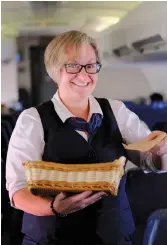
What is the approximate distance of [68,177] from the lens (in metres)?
1.06

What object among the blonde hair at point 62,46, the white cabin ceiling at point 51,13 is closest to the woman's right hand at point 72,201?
the blonde hair at point 62,46

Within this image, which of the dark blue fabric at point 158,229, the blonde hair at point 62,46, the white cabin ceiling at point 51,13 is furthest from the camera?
the white cabin ceiling at point 51,13

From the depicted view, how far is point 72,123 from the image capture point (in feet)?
3.73

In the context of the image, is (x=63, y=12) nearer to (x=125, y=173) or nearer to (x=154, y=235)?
(x=125, y=173)

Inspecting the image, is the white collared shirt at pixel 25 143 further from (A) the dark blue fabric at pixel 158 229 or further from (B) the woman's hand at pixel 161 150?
(A) the dark blue fabric at pixel 158 229

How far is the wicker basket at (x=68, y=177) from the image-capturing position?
105 cm

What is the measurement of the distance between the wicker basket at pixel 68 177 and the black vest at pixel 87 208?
0.16 feet

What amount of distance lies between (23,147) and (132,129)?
0.31 metres

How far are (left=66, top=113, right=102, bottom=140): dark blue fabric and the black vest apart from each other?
0.04 ft

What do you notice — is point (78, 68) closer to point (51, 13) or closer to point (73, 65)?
point (73, 65)

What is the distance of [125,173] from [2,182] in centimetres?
49

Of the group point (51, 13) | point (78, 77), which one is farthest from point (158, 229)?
point (51, 13)

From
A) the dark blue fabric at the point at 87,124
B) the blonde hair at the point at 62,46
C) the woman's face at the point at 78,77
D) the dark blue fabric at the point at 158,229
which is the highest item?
the blonde hair at the point at 62,46

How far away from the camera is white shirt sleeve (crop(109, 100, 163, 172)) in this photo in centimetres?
118
